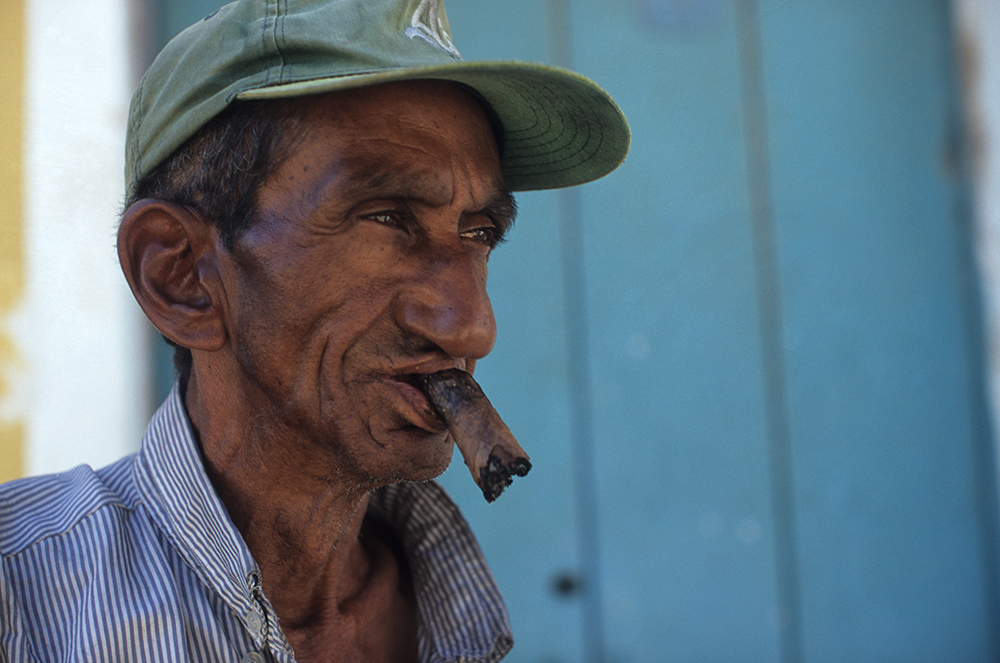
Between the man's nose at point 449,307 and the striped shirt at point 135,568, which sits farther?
the man's nose at point 449,307

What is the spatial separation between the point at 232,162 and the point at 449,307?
45cm

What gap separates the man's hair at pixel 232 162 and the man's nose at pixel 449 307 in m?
0.31

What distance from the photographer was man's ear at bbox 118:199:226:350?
144 centimetres

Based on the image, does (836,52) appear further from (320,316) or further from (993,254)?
(320,316)

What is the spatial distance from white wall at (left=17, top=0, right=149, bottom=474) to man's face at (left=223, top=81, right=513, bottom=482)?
1.44m

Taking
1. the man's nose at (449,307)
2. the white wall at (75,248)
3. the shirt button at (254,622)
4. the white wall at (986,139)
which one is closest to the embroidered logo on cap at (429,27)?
the man's nose at (449,307)

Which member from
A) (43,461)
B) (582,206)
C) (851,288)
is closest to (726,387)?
(851,288)

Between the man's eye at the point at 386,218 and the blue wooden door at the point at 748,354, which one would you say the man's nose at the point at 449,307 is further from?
the blue wooden door at the point at 748,354

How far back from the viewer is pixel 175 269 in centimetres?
147

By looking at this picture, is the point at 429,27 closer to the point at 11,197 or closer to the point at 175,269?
the point at 175,269

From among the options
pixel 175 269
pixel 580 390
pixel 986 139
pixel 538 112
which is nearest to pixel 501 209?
pixel 538 112

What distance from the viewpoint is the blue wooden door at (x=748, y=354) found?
291 centimetres

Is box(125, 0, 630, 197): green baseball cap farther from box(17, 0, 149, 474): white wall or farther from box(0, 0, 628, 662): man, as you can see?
box(17, 0, 149, 474): white wall

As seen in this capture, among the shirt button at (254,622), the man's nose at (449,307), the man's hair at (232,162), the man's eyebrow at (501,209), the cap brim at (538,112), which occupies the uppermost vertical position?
the cap brim at (538,112)
